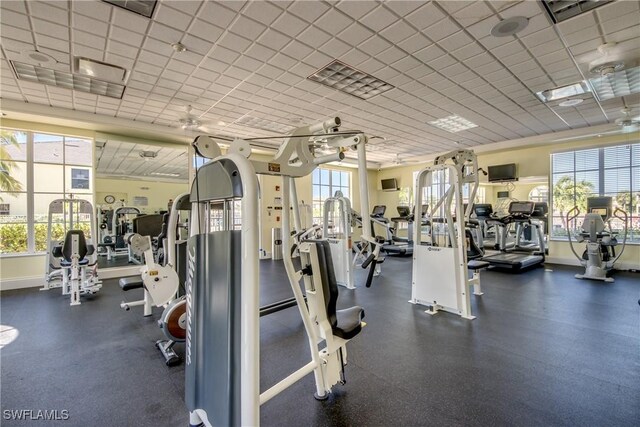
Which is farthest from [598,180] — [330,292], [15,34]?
[15,34]

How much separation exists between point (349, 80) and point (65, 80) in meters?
3.91

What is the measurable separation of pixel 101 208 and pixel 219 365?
696 cm

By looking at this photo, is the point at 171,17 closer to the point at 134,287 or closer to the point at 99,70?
the point at 99,70

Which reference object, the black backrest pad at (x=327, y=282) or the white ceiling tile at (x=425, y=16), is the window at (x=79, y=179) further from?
the white ceiling tile at (x=425, y=16)

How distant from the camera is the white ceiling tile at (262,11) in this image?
2655 millimetres

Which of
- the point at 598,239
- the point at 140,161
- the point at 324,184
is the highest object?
the point at 140,161

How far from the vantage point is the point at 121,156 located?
6.91 meters

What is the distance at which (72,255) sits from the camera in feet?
15.1

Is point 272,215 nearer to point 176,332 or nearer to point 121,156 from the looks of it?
point 121,156

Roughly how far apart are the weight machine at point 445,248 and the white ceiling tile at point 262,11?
2.59 m

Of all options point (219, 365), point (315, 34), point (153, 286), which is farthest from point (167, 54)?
point (219, 365)

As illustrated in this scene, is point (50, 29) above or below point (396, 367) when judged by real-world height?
above

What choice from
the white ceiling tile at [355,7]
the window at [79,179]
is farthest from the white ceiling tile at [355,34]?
the window at [79,179]

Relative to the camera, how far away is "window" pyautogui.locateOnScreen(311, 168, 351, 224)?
10.3 metres
